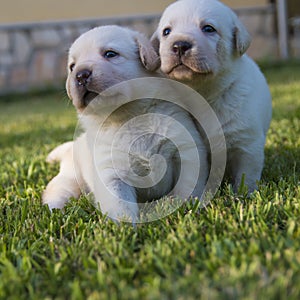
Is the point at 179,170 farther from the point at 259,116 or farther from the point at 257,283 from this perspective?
the point at 257,283

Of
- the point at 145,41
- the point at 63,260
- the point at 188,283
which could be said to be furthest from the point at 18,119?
the point at 188,283

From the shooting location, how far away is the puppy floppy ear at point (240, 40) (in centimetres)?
267

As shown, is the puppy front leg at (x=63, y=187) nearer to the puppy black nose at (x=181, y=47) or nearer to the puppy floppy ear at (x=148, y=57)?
the puppy floppy ear at (x=148, y=57)

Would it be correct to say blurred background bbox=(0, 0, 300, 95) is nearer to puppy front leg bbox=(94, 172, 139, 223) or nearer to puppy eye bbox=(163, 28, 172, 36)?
puppy eye bbox=(163, 28, 172, 36)

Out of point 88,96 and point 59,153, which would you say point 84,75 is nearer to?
point 88,96

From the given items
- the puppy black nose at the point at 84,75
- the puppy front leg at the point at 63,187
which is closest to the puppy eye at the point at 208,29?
the puppy black nose at the point at 84,75

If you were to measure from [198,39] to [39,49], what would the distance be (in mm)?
8440

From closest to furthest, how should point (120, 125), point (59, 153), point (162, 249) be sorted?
point (162, 249) < point (120, 125) < point (59, 153)

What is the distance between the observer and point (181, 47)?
2.43m

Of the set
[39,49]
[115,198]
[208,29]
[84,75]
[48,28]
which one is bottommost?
[39,49]

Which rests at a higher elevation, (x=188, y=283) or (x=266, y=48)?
(x=188, y=283)

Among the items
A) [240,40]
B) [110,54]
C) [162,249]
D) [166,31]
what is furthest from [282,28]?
[162,249]

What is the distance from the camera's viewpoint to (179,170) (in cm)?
248

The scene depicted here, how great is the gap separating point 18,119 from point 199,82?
483 cm
